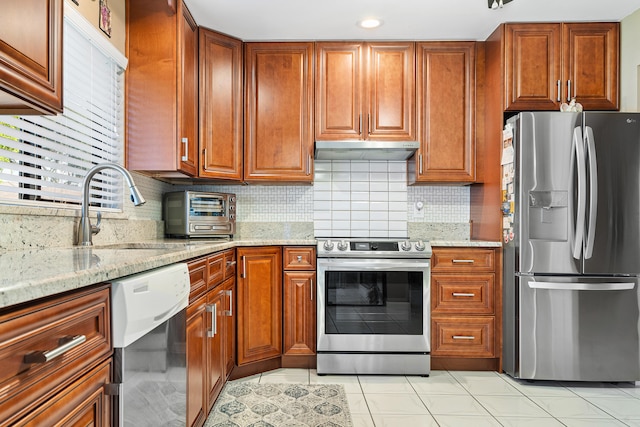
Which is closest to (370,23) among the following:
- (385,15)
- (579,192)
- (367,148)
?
(385,15)

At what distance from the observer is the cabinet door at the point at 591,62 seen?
2949mm

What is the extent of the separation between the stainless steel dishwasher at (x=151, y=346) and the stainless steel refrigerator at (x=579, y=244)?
6.87ft

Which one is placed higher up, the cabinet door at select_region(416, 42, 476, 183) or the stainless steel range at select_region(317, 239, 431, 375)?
the cabinet door at select_region(416, 42, 476, 183)

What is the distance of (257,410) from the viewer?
90.0 inches

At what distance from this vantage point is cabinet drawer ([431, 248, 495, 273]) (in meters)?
2.92

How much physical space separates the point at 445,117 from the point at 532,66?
25.1 inches

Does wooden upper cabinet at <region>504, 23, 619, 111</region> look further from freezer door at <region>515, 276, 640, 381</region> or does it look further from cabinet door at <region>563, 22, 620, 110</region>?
freezer door at <region>515, 276, 640, 381</region>

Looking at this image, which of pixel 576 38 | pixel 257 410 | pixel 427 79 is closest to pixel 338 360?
pixel 257 410

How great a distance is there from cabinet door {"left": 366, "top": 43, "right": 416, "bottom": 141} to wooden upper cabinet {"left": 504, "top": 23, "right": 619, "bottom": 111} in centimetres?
65

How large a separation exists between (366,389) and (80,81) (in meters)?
2.27

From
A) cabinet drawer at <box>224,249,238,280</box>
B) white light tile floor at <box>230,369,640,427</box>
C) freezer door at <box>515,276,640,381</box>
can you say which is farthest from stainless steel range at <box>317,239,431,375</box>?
freezer door at <box>515,276,640,381</box>

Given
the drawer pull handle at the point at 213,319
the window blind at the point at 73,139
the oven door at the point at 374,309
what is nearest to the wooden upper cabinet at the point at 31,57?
the window blind at the point at 73,139

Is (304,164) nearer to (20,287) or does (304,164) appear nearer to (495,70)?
(495,70)

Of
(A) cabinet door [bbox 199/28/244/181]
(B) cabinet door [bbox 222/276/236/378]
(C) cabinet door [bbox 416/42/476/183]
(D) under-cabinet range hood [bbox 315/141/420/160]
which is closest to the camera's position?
(B) cabinet door [bbox 222/276/236/378]
